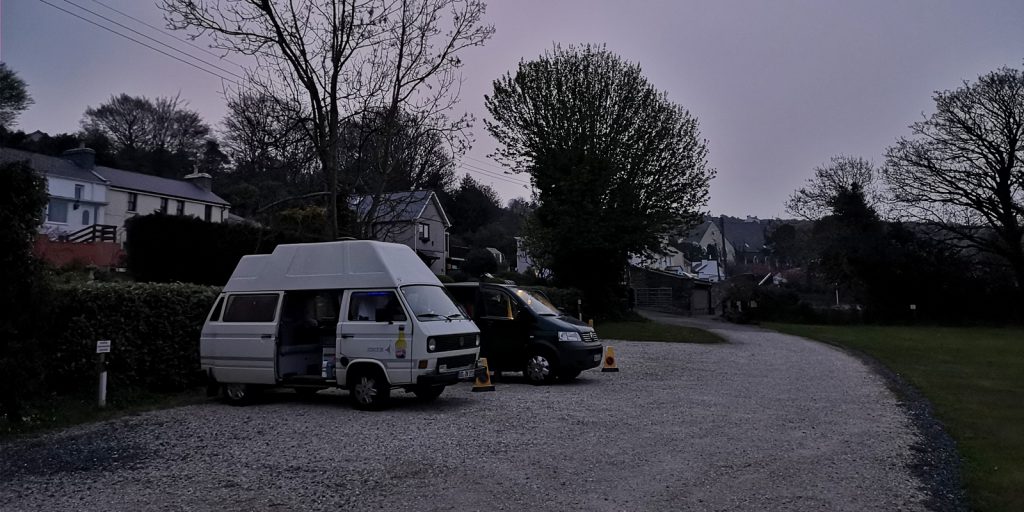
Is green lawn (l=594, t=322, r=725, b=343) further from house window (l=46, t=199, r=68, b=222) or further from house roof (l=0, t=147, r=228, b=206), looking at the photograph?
house window (l=46, t=199, r=68, b=222)

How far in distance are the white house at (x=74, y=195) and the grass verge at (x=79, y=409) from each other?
3687 centimetres

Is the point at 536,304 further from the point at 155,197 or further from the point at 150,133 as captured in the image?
the point at 150,133

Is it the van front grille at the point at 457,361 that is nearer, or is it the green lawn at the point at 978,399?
the green lawn at the point at 978,399

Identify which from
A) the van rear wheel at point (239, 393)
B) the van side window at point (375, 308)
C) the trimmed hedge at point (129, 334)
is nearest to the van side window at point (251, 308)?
the van rear wheel at point (239, 393)

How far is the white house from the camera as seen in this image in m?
42.2

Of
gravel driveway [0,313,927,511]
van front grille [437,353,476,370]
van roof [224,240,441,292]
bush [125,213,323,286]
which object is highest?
bush [125,213,323,286]

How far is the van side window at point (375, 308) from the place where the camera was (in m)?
10.6

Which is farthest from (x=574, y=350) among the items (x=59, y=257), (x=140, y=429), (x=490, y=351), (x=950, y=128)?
(x=950, y=128)

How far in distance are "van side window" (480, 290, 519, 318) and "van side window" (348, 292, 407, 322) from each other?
397 centimetres

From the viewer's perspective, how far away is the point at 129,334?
36.8 ft

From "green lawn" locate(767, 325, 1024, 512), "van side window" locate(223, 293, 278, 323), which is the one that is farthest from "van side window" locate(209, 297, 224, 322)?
"green lawn" locate(767, 325, 1024, 512)

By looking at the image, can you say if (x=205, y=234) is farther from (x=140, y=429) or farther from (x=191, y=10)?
(x=140, y=429)

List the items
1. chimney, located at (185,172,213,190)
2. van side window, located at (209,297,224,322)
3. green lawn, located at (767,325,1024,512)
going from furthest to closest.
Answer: chimney, located at (185,172,213,190) < van side window, located at (209,297,224,322) < green lawn, located at (767,325,1024,512)

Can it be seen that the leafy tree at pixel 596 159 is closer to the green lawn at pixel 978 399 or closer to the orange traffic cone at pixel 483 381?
the green lawn at pixel 978 399
